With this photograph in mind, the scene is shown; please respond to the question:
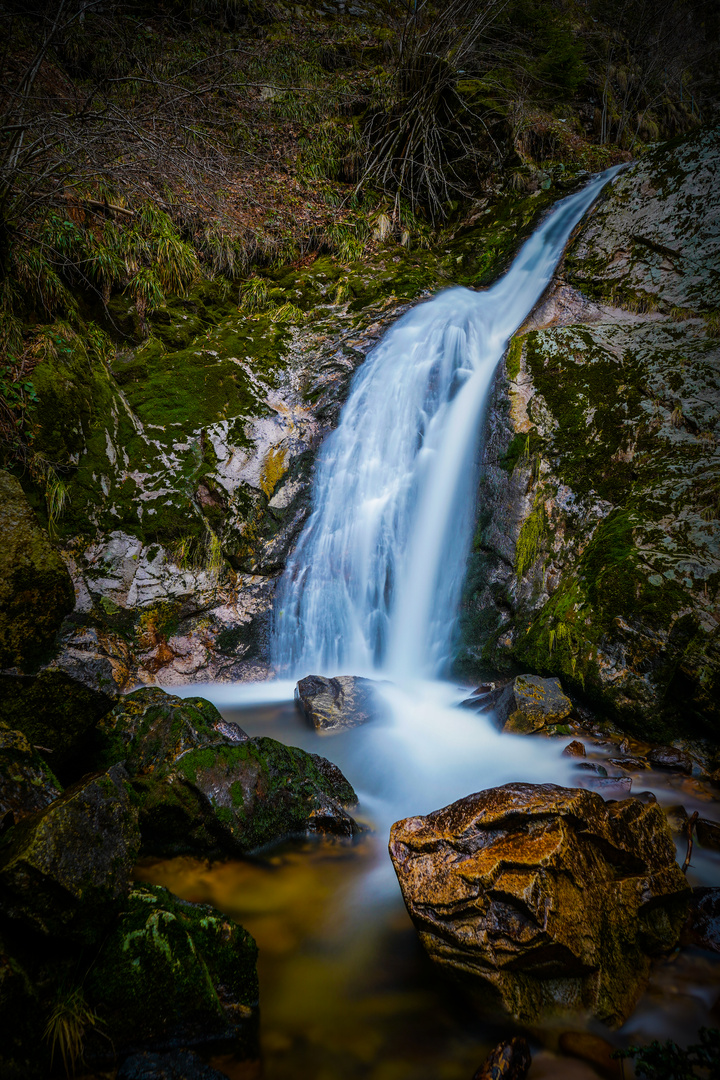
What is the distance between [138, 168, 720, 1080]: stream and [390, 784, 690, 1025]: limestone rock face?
0.40 ft

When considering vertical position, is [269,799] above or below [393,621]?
above

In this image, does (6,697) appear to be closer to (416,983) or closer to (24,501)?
(24,501)

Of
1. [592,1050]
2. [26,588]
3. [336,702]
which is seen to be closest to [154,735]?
[26,588]

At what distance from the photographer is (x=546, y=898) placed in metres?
1.96

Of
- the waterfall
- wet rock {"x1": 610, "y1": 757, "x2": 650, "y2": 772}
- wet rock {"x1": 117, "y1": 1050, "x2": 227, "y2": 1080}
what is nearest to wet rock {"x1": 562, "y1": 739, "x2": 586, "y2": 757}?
wet rock {"x1": 610, "y1": 757, "x2": 650, "y2": 772}

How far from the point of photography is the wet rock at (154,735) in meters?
3.09

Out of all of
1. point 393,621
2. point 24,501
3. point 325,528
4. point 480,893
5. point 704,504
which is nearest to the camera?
point 480,893

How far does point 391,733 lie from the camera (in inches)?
185

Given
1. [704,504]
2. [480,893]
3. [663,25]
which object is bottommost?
[480,893]

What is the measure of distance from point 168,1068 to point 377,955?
42.3 inches

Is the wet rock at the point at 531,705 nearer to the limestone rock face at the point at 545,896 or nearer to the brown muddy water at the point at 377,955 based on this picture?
the brown muddy water at the point at 377,955

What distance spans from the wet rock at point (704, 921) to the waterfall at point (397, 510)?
3.54m

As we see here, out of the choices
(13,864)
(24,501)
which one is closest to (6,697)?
(13,864)

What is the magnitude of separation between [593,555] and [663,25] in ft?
65.1
